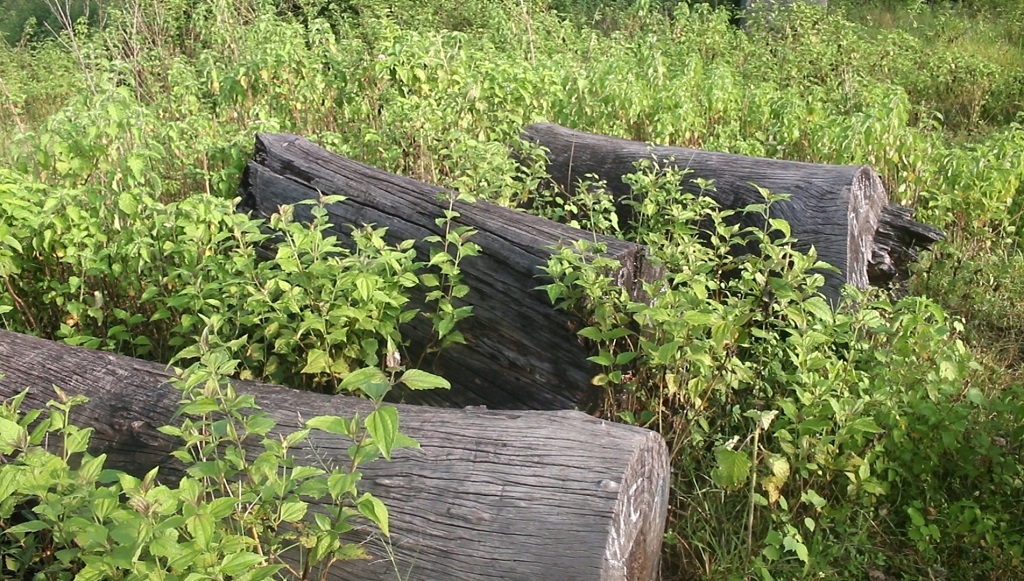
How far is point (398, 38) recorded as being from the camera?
222 inches

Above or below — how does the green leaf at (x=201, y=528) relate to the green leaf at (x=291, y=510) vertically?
above

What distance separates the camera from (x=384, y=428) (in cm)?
156

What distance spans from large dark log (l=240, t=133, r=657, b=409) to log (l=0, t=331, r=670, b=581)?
2.07 ft

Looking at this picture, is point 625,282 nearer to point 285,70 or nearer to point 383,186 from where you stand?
point 383,186

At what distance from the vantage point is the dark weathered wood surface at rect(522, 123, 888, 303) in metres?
3.87

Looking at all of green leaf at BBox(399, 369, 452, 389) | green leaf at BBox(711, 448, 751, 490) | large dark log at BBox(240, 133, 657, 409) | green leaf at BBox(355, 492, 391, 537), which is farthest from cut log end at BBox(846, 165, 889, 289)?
green leaf at BBox(355, 492, 391, 537)

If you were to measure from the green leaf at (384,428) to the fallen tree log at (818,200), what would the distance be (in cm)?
251

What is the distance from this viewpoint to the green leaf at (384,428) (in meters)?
1.54

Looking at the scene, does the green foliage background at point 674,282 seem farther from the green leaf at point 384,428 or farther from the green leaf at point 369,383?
the green leaf at point 384,428

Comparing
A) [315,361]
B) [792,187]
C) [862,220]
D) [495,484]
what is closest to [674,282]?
[495,484]

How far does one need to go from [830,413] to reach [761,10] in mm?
7075

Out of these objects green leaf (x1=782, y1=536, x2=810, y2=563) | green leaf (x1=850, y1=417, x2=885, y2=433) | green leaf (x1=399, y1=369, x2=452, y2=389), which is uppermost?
green leaf (x1=399, y1=369, x2=452, y2=389)

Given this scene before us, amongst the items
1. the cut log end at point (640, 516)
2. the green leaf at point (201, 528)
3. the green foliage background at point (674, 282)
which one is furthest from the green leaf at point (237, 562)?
the cut log end at point (640, 516)

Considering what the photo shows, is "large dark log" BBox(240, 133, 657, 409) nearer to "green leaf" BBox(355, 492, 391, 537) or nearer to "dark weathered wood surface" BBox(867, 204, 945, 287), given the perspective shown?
"green leaf" BBox(355, 492, 391, 537)
